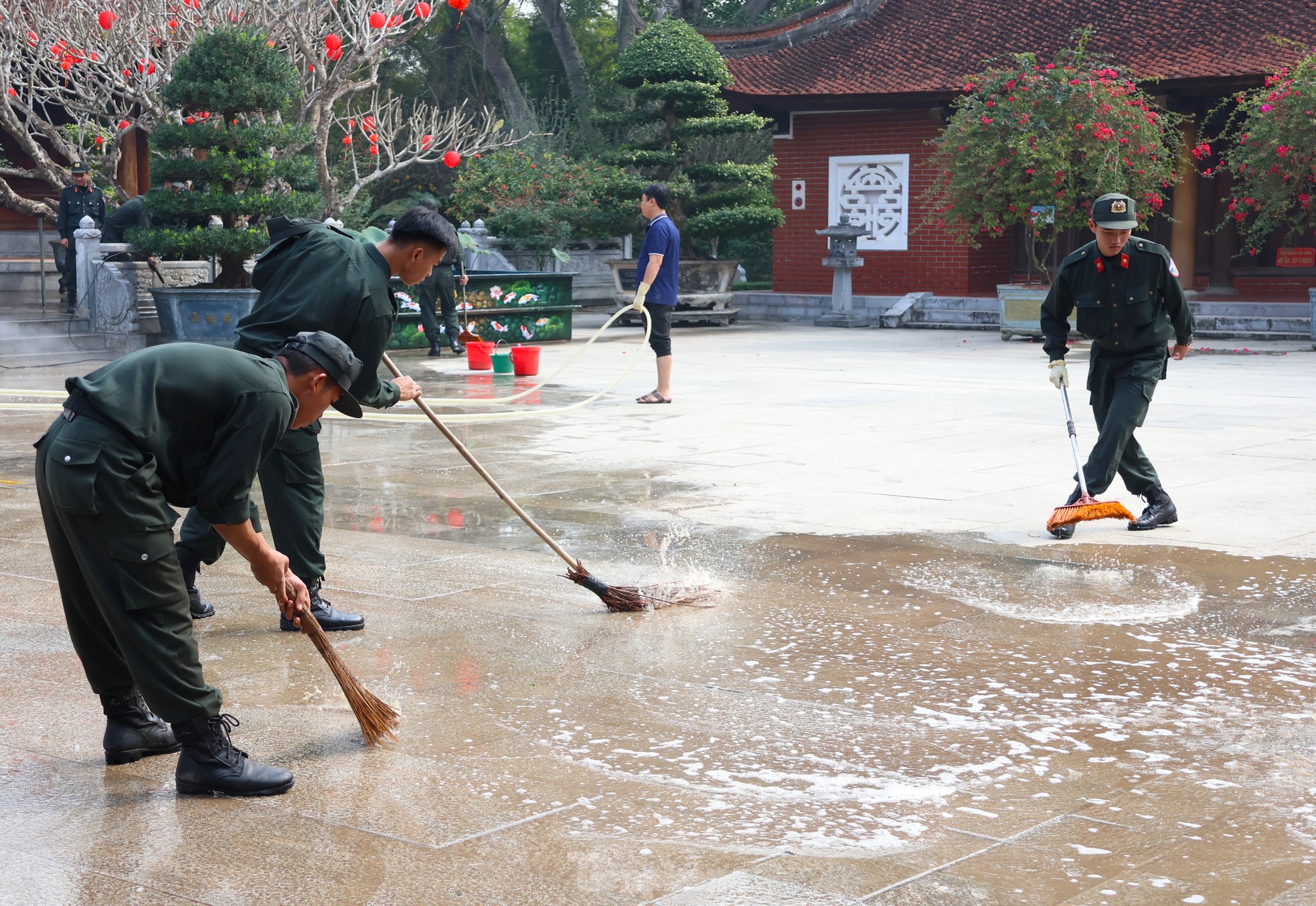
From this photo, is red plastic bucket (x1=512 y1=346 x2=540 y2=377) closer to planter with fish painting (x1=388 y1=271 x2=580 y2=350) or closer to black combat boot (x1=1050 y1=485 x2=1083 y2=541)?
planter with fish painting (x1=388 y1=271 x2=580 y2=350)

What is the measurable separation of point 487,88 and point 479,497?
1111 inches

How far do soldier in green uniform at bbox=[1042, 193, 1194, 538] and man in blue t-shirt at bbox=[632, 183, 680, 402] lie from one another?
4423mm

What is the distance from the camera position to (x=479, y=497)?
25.9 ft

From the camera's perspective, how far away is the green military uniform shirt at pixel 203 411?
3410 mm

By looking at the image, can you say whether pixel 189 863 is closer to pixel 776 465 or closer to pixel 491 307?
pixel 776 465

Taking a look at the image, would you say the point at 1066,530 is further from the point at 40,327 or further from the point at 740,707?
the point at 40,327

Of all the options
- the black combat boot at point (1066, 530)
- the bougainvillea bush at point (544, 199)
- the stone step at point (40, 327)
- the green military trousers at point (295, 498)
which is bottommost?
the black combat boot at point (1066, 530)

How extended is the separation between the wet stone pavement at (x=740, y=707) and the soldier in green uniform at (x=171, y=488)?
27 cm

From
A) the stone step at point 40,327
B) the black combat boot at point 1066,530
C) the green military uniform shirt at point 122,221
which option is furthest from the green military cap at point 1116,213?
the stone step at point 40,327

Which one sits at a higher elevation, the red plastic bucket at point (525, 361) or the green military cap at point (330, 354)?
the green military cap at point (330, 354)

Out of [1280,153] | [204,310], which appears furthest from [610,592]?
[1280,153]

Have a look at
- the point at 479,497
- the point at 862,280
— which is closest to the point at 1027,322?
the point at 862,280

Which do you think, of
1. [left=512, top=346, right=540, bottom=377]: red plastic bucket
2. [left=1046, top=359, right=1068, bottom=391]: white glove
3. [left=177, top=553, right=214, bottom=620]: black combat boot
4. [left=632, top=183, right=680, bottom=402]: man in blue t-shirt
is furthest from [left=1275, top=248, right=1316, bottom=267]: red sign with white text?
[left=177, top=553, right=214, bottom=620]: black combat boot

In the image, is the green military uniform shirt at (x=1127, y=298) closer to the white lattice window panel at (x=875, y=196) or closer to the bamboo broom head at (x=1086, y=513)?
the bamboo broom head at (x=1086, y=513)
